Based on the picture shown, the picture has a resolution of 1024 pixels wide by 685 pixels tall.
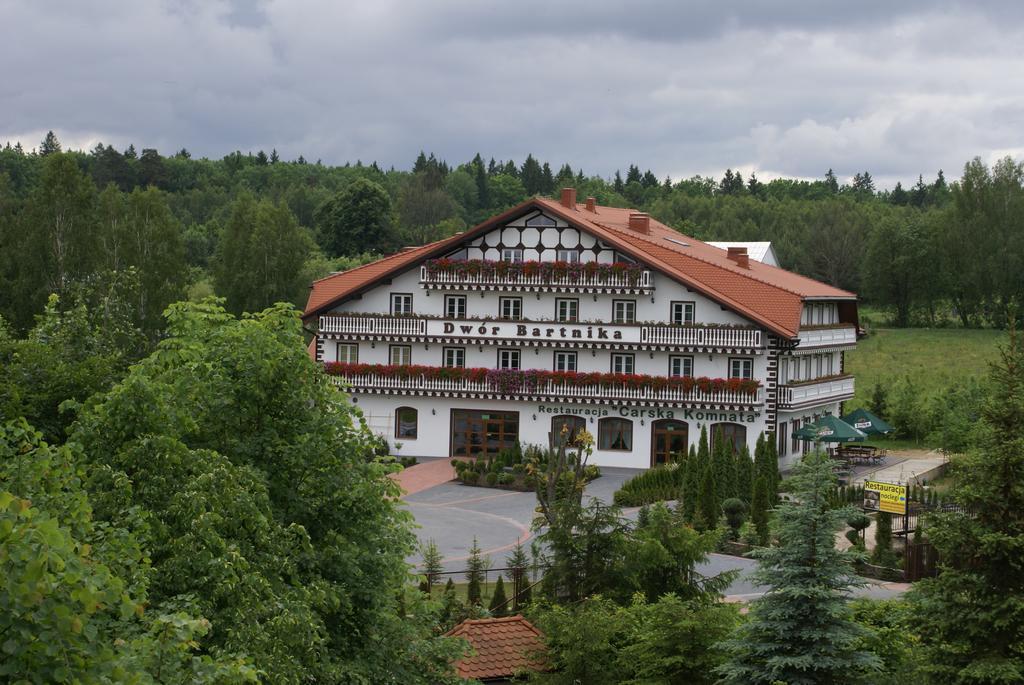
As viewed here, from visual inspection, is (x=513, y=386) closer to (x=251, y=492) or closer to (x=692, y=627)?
(x=692, y=627)

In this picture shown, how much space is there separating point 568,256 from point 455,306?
4.63 metres

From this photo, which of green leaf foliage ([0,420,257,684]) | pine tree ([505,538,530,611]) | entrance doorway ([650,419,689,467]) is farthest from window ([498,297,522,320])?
green leaf foliage ([0,420,257,684])

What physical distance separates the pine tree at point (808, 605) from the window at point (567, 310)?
1229 inches

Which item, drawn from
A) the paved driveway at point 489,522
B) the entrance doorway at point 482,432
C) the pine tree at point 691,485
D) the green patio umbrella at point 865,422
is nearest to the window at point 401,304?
the entrance doorway at point 482,432

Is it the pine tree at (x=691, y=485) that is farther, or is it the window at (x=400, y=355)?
the window at (x=400, y=355)

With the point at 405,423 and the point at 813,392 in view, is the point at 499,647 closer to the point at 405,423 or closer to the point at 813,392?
the point at 405,423

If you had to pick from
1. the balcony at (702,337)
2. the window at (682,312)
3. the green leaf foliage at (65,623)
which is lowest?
the green leaf foliage at (65,623)

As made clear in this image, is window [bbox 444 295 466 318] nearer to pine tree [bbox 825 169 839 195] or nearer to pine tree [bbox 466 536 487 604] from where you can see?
pine tree [bbox 466 536 487 604]

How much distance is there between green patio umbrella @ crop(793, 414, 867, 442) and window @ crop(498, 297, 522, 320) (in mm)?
10983

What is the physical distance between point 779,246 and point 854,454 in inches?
2326

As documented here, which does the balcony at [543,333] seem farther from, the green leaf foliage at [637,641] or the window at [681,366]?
the green leaf foliage at [637,641]

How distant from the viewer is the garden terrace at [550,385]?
45750 millimetres

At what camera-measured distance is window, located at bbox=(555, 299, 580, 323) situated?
4844 centimetres

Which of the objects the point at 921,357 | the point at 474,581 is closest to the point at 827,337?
the point at 474,581
